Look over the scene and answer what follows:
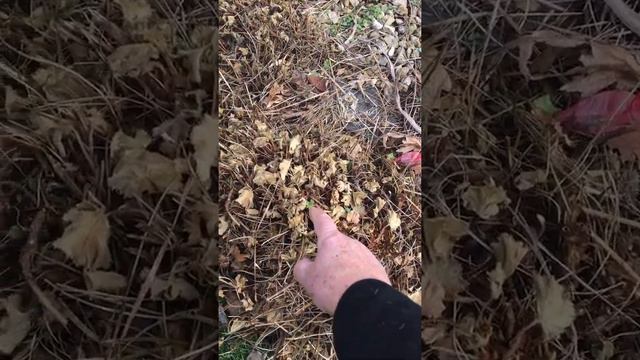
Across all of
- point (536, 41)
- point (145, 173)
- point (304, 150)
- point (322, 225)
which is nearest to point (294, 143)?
point (304, 150)

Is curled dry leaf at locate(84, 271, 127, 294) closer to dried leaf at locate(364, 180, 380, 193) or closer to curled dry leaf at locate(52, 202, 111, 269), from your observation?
curled dry leaf at locate(52, 202, 111, 269)

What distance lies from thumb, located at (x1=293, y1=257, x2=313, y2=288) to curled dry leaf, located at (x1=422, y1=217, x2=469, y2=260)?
0.57ft

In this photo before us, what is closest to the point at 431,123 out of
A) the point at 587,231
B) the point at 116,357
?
the point at 587,231

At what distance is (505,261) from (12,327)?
608 mm

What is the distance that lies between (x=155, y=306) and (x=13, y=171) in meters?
0.24

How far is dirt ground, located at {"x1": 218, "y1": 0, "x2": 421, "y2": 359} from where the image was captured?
911 mm

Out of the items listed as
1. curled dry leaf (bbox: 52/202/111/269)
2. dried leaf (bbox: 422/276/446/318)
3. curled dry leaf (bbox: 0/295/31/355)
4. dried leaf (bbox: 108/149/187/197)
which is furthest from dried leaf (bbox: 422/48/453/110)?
curled dry leaf (bbox: 0/295/31/355)

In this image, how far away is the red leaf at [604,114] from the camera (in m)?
0.80

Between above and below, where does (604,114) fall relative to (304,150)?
above

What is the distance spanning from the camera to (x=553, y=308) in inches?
30.8

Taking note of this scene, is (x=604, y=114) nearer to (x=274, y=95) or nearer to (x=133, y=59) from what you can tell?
(x=274, y=95)

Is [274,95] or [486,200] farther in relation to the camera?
[274,95]

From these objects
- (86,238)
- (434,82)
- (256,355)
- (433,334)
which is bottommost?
(256,355)

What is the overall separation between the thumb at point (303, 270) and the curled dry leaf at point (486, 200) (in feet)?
0.80
